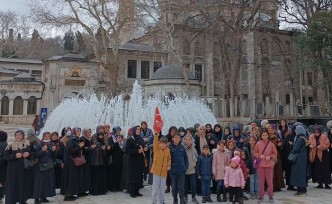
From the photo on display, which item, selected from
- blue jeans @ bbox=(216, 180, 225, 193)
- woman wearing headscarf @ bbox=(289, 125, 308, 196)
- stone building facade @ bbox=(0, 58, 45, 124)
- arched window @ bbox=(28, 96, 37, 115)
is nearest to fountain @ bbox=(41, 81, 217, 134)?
woman wearing headscarf @ bbox=(289, 125, 308, 196)

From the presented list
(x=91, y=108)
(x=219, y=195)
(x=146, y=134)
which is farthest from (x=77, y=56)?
(x=219, y=195)

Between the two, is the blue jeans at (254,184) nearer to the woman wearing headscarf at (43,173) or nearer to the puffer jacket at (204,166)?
the puffer jacket at (204,166)

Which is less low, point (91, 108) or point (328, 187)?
point (91, 108)

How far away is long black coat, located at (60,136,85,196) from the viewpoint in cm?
802

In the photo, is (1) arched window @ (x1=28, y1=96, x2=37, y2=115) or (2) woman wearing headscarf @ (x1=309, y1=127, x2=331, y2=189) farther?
(1) arched window @ (x1=28, y1=96, x2=37, y2=115)

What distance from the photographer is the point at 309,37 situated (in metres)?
22.6

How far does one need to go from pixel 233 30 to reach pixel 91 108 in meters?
13.1

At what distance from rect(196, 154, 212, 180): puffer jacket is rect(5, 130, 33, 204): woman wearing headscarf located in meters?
3.74

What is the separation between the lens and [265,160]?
25.7 ft

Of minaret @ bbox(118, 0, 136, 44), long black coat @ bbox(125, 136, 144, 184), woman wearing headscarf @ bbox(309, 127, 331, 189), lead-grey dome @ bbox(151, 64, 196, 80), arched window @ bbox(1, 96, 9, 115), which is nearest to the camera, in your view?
long black coat @ bbox(125, 136, 144, 184)

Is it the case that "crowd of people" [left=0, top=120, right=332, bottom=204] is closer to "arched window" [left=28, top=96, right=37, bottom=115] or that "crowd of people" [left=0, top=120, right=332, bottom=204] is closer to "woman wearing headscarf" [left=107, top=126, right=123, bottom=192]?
Result: "woman wearing headscarf" [left=107, top=126, right=123, bottom=192]

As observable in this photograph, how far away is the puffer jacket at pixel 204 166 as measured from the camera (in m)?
7.84

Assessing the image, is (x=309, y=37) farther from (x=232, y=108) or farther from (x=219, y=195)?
(x=219, y=195)

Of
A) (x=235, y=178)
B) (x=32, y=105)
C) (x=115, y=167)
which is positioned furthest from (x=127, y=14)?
(x=235, y=178)
